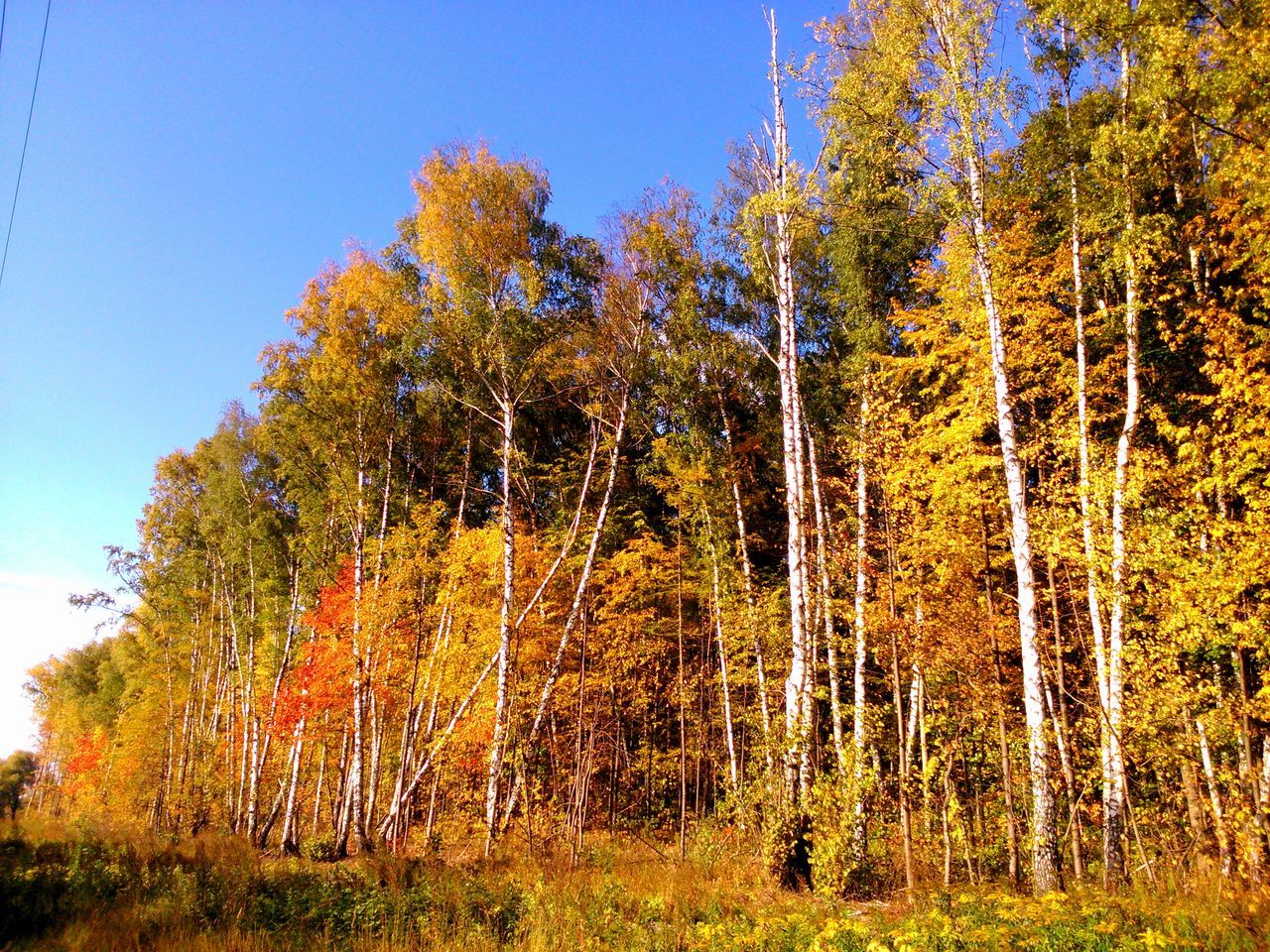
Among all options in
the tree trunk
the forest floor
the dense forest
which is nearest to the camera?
the forest floor

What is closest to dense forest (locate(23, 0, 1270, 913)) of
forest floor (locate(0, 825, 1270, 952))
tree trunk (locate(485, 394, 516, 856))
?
tree trunk (locate(485, 394, 516, 856))

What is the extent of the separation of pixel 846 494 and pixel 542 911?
1129cm

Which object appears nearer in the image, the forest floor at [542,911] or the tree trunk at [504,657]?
the forest floor at [542,911]

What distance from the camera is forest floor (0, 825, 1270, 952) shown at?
4367 mm

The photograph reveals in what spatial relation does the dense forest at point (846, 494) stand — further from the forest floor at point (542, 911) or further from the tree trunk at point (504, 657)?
the forest floor at point (542, 911)

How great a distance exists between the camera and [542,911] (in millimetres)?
6066

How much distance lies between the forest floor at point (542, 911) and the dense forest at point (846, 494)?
3.55 ft

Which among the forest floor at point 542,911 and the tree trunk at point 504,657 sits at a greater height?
the tree trunk at point 504,657

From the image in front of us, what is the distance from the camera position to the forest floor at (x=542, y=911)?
4.37 metres

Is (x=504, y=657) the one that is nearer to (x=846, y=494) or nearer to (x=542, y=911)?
(x=542, y=911)

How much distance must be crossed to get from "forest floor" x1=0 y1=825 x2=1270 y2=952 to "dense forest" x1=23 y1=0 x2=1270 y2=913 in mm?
1083

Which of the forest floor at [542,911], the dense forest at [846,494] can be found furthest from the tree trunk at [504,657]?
the forest floor at [542,911]

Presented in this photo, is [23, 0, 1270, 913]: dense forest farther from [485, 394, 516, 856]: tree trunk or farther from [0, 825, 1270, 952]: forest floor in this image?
[0, 825, 1270, 952]: forest floor

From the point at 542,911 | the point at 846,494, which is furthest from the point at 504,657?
the point at 846,494
